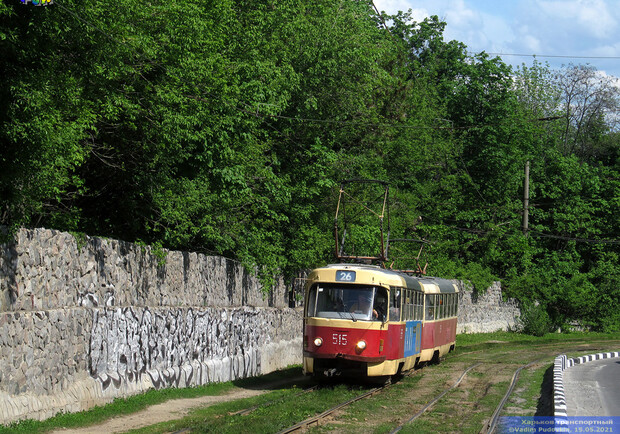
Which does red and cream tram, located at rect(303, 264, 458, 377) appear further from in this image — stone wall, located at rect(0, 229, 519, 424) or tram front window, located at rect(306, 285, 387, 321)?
stone wall, located at rect(0, 229, 519, 424)

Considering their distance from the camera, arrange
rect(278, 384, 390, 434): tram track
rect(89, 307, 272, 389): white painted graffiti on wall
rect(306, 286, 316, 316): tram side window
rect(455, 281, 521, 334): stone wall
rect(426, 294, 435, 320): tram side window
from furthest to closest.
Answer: rect(455, 281, 521, 334): stone wall → rect(426, 294, 435, 320): tram side window → rect(306, 286, 316, 316): tram side window → rect(89, 307, 272, 389): white painted graffiti on wall → rect(278, 384, 390, 434): tram track

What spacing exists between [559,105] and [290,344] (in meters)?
50.4

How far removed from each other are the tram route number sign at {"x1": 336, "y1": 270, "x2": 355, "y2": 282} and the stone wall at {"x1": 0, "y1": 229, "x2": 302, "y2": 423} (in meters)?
3.53

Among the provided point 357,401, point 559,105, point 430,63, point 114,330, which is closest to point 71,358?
point 114,330

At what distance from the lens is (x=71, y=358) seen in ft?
46.0

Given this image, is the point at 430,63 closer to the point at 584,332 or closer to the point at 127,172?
the point at 584,332

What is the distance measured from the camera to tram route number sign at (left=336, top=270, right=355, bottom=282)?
1941cm

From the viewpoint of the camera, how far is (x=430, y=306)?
1009 inches

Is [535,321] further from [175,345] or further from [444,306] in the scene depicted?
[175,345]

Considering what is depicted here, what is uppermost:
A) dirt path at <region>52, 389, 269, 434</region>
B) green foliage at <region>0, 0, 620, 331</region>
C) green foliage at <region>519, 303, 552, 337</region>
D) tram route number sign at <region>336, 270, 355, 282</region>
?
green foliage at <region>0, 0, 620, 331</region>

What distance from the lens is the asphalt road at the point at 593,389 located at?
16766 millimetres

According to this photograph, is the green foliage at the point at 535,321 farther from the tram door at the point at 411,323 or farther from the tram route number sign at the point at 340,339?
the tram route number sign at the point at 340,339

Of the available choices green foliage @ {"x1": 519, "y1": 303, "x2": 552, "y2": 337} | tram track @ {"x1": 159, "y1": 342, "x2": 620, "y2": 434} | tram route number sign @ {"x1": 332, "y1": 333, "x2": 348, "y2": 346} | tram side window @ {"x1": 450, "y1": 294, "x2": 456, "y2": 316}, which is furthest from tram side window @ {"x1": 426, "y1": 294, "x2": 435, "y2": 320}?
green foliage @ {"x1": 519, "y1": 303, "x2": 552, "y2": 337}

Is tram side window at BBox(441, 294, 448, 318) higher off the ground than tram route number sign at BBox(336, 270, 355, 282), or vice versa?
tram route number sign at BBox(336, 270, 355, 282)
